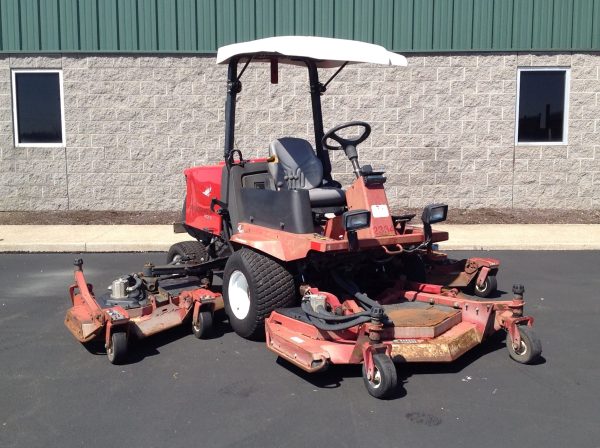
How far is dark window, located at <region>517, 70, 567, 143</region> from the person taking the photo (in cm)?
1204

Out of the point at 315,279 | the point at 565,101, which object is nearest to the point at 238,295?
the point at 315,279

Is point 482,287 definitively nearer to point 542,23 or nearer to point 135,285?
point 135,285

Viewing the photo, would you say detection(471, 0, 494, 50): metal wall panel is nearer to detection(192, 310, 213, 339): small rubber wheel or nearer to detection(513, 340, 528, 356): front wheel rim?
detection(513, 340, 528, 356): front wheel rim

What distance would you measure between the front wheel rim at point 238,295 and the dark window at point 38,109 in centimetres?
819

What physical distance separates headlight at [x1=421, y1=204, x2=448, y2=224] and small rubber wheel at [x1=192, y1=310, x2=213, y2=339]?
192cm

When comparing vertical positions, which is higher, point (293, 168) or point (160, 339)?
point (293, 168)

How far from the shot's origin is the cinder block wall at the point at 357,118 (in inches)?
465

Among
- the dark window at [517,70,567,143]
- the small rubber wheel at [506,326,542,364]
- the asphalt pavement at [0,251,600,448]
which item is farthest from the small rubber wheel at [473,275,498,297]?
the dark window at [517,70,567,143]

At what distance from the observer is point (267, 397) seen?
4.10 m

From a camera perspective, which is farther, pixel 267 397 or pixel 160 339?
pixel 160 339

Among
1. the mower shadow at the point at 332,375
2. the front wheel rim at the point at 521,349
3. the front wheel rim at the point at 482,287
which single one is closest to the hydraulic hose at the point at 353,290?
the mower shadow at the point at 332,375

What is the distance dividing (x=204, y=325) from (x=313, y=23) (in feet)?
26.1

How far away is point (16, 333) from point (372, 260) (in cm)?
313

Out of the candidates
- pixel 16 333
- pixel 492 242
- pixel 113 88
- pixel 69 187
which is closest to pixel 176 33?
pixel 113 88
